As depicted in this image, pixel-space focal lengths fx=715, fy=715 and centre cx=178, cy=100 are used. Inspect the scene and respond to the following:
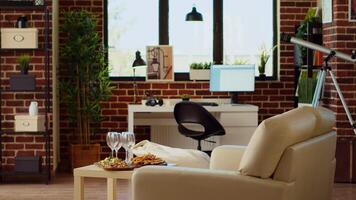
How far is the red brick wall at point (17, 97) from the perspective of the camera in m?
7.18

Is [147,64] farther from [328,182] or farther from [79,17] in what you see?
[328,182]

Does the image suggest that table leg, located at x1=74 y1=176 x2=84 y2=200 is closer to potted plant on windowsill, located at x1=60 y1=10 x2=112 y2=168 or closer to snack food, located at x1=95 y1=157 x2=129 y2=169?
snack food, located at x1=95 y1=157 x2=129 y2=169

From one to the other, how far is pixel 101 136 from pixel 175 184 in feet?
14.4

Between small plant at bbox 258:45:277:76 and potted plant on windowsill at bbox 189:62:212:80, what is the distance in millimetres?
601

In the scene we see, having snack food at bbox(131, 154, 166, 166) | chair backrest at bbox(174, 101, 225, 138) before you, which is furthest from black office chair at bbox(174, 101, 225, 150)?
snack food at bbox(131, 154, 166, 166)

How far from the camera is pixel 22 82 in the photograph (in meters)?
6.98

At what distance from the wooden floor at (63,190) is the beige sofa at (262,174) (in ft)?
7.54

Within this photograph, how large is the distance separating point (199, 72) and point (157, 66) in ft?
1.57

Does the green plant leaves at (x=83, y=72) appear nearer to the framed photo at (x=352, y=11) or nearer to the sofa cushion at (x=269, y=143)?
the framed photo at (x=352, y=11)

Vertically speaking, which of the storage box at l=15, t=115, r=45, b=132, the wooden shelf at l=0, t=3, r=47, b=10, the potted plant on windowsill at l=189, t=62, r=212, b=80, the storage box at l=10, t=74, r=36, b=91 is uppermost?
the wooden shelf at l=0, t=3, r=47, b=10

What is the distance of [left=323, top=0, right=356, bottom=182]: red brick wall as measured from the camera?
6863 millimetres

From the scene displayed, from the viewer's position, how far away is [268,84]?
8.09 m

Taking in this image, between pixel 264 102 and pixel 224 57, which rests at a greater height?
pixel 224 57

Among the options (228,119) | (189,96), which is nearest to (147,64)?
(189,96)
